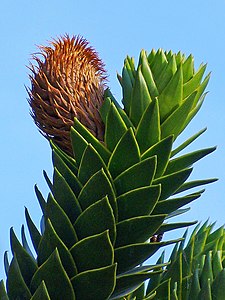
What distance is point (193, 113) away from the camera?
1.34 m

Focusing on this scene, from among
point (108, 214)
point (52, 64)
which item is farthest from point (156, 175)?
point (52, 64)

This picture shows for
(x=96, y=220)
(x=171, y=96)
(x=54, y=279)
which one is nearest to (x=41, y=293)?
(x=54, y=279)

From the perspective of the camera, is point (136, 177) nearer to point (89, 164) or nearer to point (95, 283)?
point (89, 164)

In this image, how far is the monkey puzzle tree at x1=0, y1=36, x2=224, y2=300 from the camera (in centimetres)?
107

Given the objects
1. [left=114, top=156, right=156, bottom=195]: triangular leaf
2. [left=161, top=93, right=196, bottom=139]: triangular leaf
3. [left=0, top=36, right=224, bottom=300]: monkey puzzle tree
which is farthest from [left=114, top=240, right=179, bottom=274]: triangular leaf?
[left=161, top=93, right=196, bottom=139]: triangular leaf

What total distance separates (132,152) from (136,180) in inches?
2.1

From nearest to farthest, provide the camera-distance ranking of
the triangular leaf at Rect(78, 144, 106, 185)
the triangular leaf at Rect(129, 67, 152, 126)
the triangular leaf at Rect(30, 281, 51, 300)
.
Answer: the triangular leaf at Rect(30, 281, 51, 300)
the triangular leaf at Rect(78, 144, 106, 185)
the triangular leaf at Rect(129, 67, 152, 126)

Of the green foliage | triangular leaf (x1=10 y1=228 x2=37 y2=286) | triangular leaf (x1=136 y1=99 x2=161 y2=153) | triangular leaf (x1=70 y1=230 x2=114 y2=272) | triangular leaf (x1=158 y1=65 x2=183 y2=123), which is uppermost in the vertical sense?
triangular leaf (x1=158 y1=65 x2=183 y2=123)

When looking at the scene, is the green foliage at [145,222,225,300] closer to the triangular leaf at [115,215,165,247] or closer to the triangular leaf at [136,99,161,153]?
the triangular leaf at [115,215,165,247]

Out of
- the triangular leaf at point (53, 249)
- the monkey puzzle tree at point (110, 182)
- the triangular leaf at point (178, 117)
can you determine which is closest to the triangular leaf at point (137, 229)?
the monkey puzzle tree at point (110, 182)

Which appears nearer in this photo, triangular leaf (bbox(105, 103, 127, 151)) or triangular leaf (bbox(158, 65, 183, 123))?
triangular leaf (bbox(105, 103, 127, 151))

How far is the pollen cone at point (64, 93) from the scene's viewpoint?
1288 mm

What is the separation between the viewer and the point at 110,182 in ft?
3.66

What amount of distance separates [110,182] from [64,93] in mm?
273
